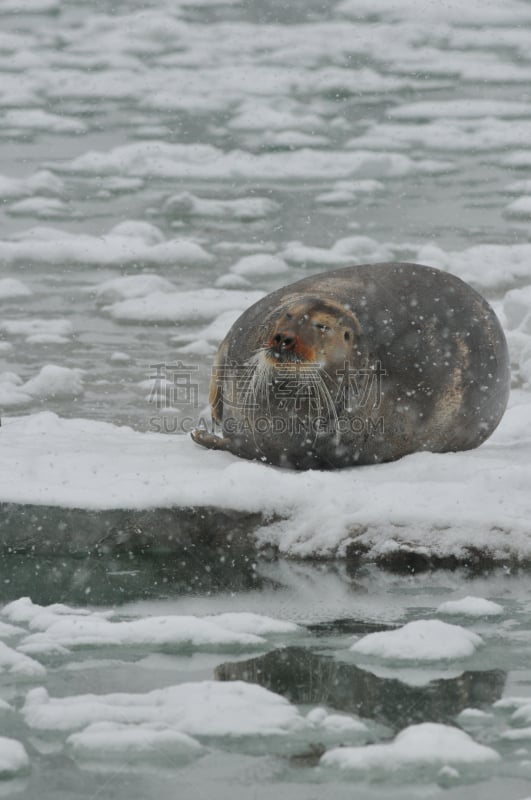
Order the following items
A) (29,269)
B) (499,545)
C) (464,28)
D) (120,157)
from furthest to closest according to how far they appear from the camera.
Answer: (464,28)
(120,157)
(29,269)
(499,545)

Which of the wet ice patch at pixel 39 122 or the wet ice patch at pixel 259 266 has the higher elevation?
the wet ice patch at pixel 39 122

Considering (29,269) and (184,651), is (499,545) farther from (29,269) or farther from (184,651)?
(29,269)

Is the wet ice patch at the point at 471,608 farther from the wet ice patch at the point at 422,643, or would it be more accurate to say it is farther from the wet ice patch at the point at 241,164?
the wet ice patch at the point at 241,164

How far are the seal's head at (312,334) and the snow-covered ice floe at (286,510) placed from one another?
0.46 metres

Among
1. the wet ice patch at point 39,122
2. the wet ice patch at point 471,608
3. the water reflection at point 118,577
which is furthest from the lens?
the wet ice patch at point 39,122

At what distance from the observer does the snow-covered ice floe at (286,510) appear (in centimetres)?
477

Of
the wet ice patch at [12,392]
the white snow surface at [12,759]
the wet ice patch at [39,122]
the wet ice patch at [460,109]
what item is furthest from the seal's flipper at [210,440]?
the wet ice patch at [460,109]

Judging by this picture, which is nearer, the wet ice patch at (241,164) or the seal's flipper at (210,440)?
the seal's flipper at (210,440)

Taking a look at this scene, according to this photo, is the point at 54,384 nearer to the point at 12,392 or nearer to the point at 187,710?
the point at 12,392

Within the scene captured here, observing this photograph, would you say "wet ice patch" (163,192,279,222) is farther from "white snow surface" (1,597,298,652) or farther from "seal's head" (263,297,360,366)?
"white snow surface" (1,597,298,652)

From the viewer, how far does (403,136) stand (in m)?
14.6

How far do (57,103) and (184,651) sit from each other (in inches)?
522

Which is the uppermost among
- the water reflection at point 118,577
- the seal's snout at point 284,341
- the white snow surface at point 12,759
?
the seal's snout at point 284,341

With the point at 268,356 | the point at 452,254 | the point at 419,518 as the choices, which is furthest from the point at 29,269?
the point at 419,518
